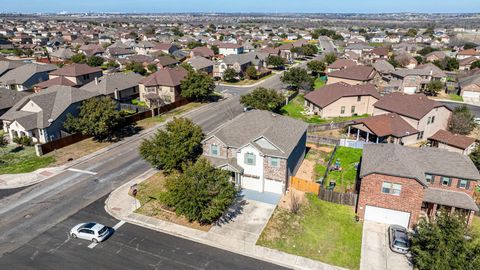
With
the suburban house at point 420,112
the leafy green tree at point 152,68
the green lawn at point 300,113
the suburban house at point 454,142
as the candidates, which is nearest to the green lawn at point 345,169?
the suburban house at point 454,142

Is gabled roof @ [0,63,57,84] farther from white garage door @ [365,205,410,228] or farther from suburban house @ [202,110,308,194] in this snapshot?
white garage door @ [365,205,410,228]

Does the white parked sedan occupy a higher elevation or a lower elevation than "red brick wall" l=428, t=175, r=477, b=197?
lower

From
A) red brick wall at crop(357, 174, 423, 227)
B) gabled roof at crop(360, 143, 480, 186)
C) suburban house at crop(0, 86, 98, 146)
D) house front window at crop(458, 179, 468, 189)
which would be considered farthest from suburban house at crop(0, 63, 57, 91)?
house front window at crop(458, 179, 468, 189)

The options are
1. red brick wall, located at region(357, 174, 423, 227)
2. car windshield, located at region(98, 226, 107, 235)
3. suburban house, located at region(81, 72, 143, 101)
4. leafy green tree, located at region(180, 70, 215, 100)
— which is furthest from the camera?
leafy green tree, located at region(180, 70, 215, 100)

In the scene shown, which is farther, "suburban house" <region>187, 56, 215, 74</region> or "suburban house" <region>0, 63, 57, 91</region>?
"suburban house" <region>187, 56, 215, 74</region>

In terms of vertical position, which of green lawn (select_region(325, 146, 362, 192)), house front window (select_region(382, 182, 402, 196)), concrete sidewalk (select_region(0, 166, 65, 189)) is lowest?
green lawn (select_region(325, 146, 362, 192))

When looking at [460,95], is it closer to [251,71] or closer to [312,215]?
[251,71]

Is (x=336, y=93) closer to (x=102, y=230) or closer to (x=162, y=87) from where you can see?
(x=162, y=87)
